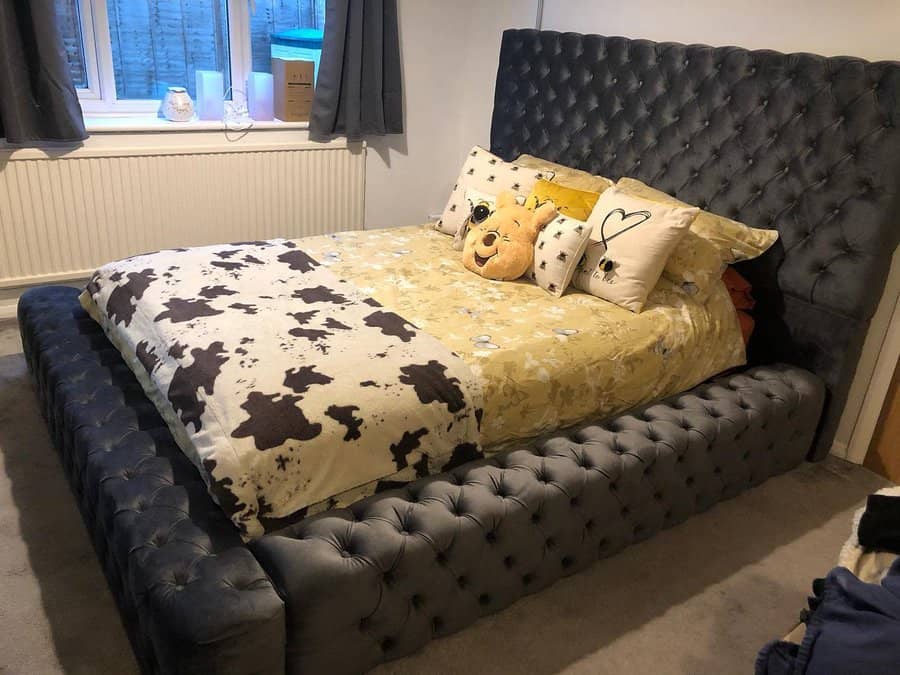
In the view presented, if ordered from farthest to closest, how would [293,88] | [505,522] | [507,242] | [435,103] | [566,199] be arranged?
[435,103], [293,88], [566,199], [507,242], [505,522]

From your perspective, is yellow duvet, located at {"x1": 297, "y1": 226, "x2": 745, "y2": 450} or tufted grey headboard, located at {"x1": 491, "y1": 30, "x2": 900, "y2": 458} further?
tufted grey headboard, located at {"x1": 491, "y1": 30, "x2": 900, "y2": 458}

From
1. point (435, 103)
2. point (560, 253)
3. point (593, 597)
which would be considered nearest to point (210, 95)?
point (435, 103)

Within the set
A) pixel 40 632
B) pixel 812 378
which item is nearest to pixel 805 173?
pixel 812 378

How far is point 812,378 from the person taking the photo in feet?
8.50

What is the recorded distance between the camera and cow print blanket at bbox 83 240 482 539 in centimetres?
168

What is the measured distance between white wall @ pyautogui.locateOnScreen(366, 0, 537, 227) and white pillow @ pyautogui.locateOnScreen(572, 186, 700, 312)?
1.71m

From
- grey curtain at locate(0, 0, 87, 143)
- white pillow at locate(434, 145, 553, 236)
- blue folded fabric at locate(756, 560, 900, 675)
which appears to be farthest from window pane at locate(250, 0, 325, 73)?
blue folded fabric at locate(756, 560, 900, 675)

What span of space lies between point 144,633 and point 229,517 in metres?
0.28

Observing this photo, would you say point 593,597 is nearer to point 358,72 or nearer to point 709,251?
point 709,251

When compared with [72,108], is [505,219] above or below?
below

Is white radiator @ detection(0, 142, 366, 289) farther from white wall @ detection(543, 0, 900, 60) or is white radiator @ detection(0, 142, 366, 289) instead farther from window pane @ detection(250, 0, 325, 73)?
white wall @ detection(543, 0, 900, 60)

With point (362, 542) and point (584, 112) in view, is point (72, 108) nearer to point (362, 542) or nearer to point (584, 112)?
point (584, 112)

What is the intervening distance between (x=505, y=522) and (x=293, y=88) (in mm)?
2703

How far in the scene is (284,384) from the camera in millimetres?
1828
